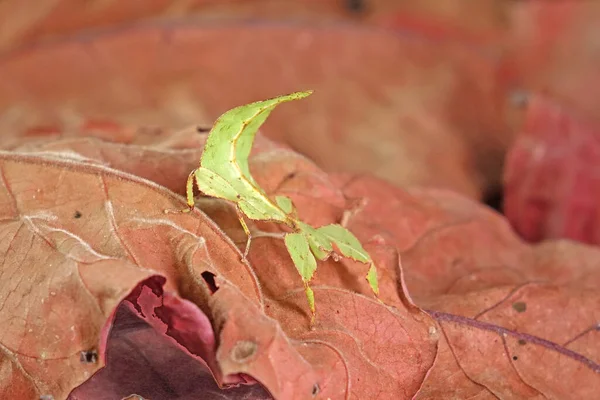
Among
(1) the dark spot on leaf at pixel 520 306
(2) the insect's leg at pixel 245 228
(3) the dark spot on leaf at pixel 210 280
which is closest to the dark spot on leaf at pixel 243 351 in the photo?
(3) the dark spot on leaf at pixel 210 280

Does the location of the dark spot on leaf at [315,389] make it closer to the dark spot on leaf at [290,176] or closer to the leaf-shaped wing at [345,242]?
the leaf-shaped wing at [345,242]

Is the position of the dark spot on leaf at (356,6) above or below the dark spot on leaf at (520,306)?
above

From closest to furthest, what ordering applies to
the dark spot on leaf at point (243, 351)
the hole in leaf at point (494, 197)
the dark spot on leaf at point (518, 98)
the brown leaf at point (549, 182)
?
the dark spot on leaf at point (243, 351), the brown leaf at point (549, 182), the hole in leaf at point (494, 197), the dark spot on leaf at point (518, 98)

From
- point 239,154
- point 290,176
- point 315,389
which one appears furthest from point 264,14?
point 315,389

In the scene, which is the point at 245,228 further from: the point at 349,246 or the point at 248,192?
the point at 349,246

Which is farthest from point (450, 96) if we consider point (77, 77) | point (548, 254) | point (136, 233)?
point (136, 233)

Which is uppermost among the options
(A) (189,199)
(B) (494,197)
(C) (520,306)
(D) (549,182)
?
(A) (189,199)

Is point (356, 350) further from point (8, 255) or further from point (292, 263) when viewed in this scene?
point (8, 255)
